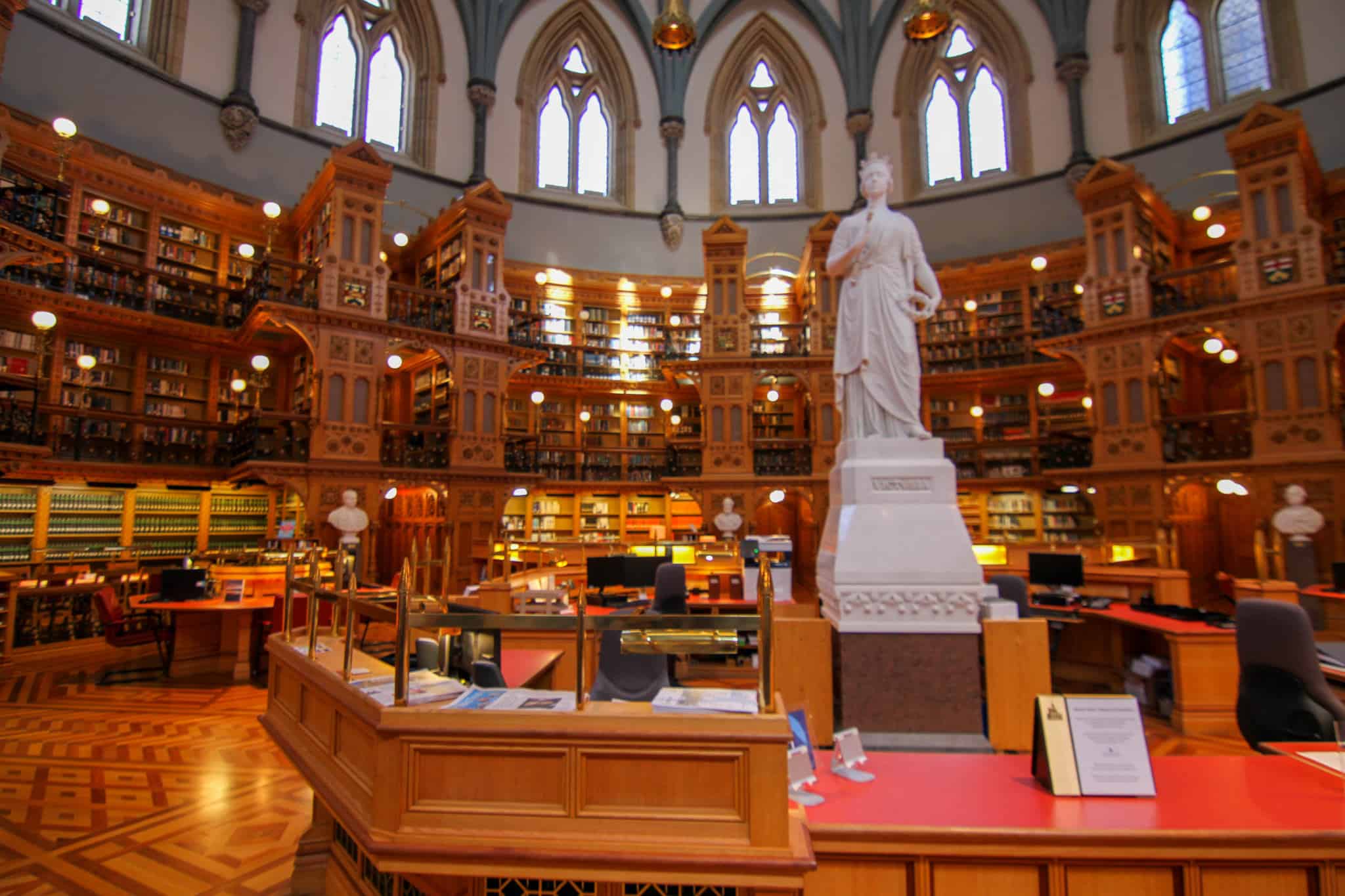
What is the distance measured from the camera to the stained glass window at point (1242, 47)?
1320cm

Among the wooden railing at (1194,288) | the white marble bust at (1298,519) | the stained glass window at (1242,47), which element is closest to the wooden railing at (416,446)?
the wooden railing at (1194,288)

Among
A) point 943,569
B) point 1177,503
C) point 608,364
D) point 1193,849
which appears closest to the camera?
point 1193,849

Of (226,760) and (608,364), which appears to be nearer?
(226,760)

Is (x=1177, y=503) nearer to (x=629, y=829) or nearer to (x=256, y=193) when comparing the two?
(x=629, y=829)

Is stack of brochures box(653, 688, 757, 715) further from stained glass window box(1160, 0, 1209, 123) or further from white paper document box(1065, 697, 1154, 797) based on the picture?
stained glass window box(1160, 0, 1209, 123)

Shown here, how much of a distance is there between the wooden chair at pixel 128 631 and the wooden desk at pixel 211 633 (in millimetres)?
98

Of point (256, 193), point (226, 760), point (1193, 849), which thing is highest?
point (256, 193)

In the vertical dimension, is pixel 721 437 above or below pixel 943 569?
above

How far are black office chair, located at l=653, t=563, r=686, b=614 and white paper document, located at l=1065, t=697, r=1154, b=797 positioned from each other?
3279 millimetres

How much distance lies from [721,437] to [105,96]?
1173 cm

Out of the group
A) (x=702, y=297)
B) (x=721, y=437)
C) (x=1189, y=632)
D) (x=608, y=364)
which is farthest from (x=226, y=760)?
(x=702, y=297)

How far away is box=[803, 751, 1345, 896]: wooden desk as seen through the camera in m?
1.92

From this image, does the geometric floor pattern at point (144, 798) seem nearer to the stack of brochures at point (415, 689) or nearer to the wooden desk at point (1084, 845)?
the stack of brochures at point (415, 689)

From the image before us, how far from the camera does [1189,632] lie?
5.18m
